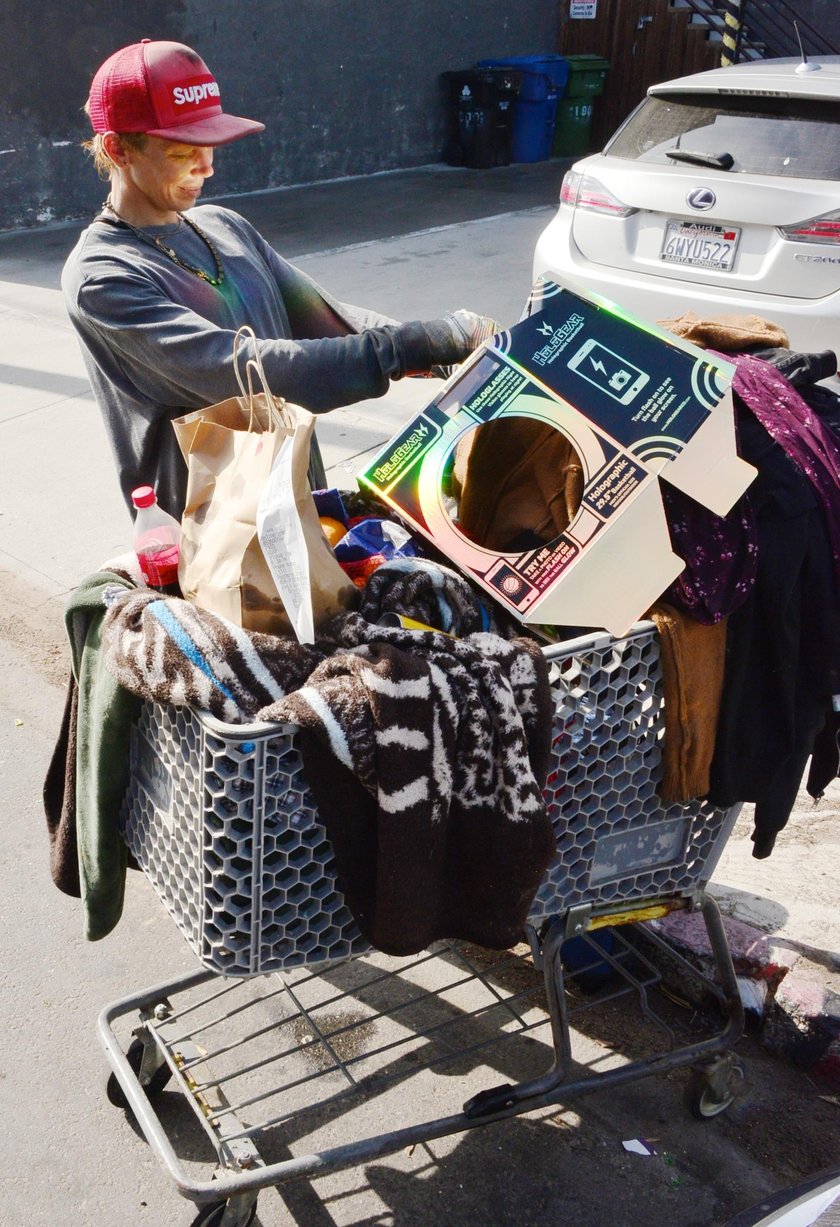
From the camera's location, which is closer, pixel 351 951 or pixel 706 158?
pixel 351 951

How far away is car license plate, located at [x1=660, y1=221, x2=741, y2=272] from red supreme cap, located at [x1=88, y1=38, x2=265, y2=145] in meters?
3.62

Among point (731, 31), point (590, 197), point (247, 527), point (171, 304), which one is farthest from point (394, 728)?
point (731, 31)

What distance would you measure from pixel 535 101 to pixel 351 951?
14.5 m

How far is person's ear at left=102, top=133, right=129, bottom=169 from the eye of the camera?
247cm

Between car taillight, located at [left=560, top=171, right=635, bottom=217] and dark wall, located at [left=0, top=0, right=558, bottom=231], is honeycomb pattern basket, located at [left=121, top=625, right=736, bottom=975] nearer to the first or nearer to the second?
car taillight, located at [left=560, top=171, right=635, bottom=217]

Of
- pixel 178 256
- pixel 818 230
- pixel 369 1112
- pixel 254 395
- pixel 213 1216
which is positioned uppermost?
pixel 178 256

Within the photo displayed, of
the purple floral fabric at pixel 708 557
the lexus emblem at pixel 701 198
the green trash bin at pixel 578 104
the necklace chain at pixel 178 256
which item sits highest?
the necklace chain at pixel 178 256

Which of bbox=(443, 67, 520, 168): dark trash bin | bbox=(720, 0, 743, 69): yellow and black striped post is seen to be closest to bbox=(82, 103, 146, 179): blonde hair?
bbox=(720, 0, 743, 69): yellow and black striped post

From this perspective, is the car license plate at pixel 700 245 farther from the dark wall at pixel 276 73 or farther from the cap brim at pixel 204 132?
the dark wall at pixel 276 73

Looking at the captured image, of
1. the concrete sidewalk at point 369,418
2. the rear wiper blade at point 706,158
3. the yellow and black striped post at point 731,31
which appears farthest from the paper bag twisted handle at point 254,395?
the yellow and black striped post at point 731,31

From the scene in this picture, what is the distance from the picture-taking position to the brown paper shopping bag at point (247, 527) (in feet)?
6.21

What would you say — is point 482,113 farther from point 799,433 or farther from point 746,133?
point 799,433

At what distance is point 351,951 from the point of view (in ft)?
7.06

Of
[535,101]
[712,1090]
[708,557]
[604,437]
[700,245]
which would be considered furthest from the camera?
[535,101]
